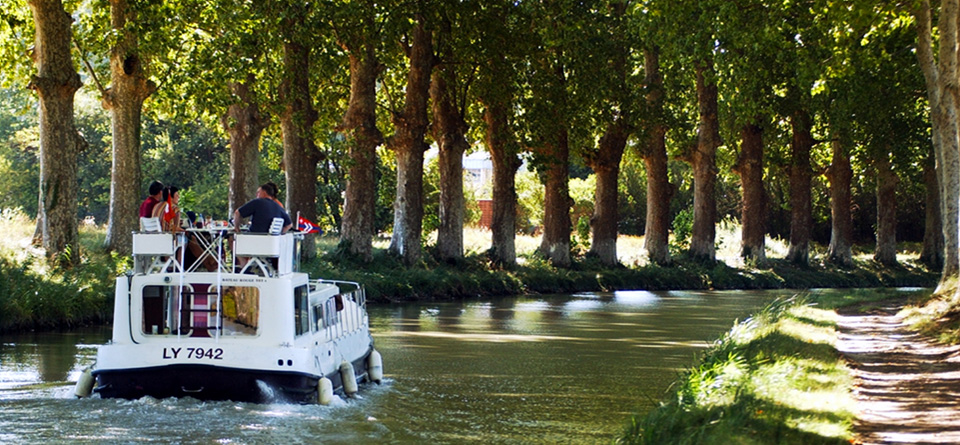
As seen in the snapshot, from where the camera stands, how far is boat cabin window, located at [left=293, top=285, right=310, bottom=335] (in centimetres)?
1523

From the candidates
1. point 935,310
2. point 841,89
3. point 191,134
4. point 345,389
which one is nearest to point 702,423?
point 345,389

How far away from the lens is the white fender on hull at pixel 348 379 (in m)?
16.1

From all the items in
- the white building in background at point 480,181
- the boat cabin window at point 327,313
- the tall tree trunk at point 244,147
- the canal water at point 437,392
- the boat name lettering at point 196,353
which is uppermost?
the white building in background at point 480,181

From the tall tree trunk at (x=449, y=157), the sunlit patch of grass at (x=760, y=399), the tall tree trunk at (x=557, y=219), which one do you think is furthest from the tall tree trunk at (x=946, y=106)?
the tall tree trunk at (x=557, y=219)

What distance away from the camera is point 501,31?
36688 mm

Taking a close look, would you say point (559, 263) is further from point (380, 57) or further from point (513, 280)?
point (380, 57)

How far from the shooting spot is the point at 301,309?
15.4 m

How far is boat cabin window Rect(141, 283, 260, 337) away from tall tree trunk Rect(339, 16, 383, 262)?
61.0ft

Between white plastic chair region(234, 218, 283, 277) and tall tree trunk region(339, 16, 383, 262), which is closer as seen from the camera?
white plastic chair region(234, 218, 283, 277)

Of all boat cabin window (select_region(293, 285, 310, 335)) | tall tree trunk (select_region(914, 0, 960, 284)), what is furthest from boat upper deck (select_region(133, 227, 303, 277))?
tall tree trunk (select_region(914, 0, 960, 284))

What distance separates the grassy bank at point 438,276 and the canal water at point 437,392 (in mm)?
1121

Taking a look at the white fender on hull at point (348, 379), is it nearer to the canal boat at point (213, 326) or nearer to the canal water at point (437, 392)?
the canal water at point (437, 392)

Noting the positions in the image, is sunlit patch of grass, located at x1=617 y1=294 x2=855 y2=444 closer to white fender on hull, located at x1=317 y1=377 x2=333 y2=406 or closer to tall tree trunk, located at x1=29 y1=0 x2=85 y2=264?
white fender on hull, located at x1=317 y1=377 x2=333 y2=406

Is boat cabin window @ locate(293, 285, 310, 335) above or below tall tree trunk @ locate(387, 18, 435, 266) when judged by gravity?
below
